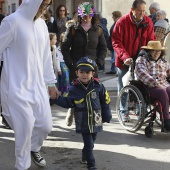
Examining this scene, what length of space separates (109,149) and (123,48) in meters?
1.86

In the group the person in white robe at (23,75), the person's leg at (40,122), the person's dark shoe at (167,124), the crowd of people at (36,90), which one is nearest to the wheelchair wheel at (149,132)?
the person's dark shoe at (167,124)

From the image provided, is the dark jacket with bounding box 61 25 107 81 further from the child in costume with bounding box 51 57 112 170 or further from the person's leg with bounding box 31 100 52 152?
the person's leg with bounding box 31 100 52 152

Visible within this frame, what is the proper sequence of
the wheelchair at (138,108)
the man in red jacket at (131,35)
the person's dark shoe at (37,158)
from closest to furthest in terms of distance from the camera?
1. the person's dark shoe at (37,158)
2. the wheelchair at (138,108)
3. the man in red jacket at (131,35)

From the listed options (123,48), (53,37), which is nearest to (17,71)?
(123,48)

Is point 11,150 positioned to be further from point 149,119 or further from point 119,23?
point 119,23

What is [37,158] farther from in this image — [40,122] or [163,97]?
[163,97]

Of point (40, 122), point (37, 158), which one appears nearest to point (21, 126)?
point (40, 122)

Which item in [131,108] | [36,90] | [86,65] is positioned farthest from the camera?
[131,108]

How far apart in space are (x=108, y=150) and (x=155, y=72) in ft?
4.60

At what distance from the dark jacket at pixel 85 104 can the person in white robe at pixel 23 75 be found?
332mm

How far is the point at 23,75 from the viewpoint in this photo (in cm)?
472

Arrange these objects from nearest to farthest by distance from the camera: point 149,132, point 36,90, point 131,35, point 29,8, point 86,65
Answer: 1. point 29,8
2. point 36,90
3. point 86,65
4. point 149,132
5. point 131,35

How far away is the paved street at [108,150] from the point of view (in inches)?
215

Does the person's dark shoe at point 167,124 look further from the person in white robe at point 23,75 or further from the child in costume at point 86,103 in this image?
the person in white robe at point 23,75
